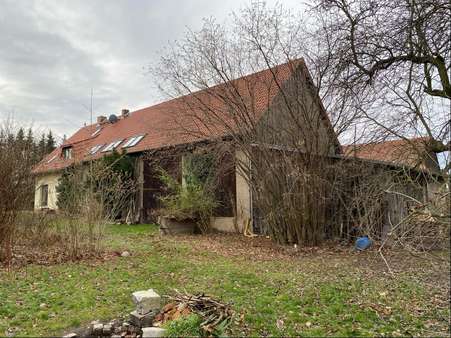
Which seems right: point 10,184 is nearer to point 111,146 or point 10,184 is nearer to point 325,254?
point 325,254

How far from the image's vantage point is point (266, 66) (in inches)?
390

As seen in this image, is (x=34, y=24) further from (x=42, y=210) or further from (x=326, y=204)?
(x=326, y=204)

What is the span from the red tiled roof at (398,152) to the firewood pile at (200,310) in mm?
4179

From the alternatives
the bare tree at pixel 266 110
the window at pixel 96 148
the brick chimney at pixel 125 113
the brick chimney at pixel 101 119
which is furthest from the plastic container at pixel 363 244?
the brick chimney at pixel 101 119

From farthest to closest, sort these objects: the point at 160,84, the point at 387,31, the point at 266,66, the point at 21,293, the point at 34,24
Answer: the point at 160,84 < the point at 266,66 < the point at 34,24 < the point at 387,31 < the point at 21,293

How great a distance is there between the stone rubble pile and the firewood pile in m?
0.12

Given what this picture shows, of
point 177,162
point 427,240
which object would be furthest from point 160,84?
point 427,240

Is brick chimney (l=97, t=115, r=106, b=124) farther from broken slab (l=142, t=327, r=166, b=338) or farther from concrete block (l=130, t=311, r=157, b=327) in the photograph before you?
broken slab (l=142, t=327, r=166, b=338)

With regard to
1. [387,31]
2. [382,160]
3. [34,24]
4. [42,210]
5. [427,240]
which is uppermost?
[34,24]

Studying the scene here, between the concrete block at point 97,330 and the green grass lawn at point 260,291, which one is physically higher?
the green grass lawn at point 260,291

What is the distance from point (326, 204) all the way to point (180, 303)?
6.24 meters

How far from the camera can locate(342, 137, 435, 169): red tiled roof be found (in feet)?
21.6

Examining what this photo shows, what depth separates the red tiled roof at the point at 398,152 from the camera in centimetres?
659

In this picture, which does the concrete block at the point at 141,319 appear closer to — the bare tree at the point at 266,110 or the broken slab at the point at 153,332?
the broken slab at the point at 153,332
